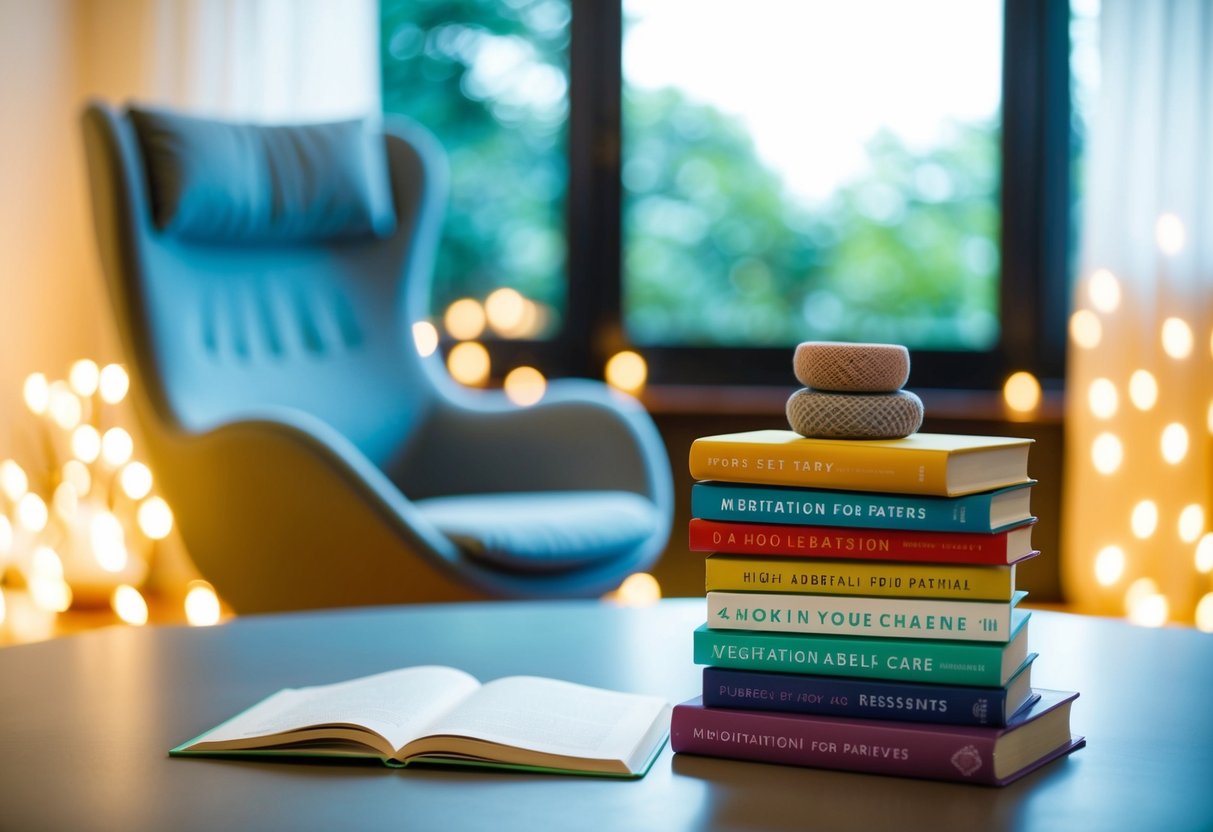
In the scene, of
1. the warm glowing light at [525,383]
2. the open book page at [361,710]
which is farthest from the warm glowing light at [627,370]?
the open book page at [361,710]

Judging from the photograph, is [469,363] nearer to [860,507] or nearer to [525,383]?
[525,383]

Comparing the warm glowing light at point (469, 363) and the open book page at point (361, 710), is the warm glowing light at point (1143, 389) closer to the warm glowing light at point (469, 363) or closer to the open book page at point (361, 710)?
the warm glowing light at point (469, 363)

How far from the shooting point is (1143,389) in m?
2.80

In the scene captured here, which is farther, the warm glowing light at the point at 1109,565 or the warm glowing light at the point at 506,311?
the warm glowing light at the point at 506,311

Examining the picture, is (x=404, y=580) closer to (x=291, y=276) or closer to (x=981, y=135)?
(x=291, y=276)

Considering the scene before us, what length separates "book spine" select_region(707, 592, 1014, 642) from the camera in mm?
778

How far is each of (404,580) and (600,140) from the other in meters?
1.64

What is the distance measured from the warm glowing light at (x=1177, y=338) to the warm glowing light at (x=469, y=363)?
5.21 ft

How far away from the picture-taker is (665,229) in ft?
10.8

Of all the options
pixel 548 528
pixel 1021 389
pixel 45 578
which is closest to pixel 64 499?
pixel 45 578

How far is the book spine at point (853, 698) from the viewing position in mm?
771

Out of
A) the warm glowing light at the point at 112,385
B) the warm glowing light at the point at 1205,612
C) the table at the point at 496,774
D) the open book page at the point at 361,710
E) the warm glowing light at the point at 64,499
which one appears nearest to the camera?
the table at the point at 496,774

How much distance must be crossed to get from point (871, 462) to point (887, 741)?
17 cm

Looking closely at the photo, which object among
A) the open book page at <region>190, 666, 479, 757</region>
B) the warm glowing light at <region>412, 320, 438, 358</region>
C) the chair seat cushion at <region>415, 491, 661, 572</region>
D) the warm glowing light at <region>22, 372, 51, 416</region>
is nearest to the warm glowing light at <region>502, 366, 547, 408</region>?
the warm glowing light at <region>412, 320, 438, 358</region>
